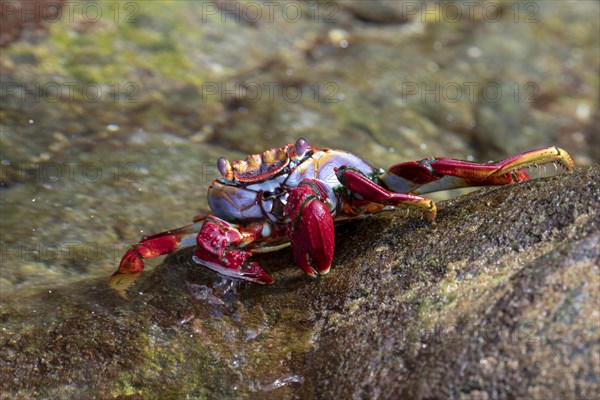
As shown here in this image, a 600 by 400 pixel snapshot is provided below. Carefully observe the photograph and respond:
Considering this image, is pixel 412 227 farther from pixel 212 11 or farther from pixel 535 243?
pixel 212 11

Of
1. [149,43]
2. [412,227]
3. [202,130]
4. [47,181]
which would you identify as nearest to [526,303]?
[412,227]
